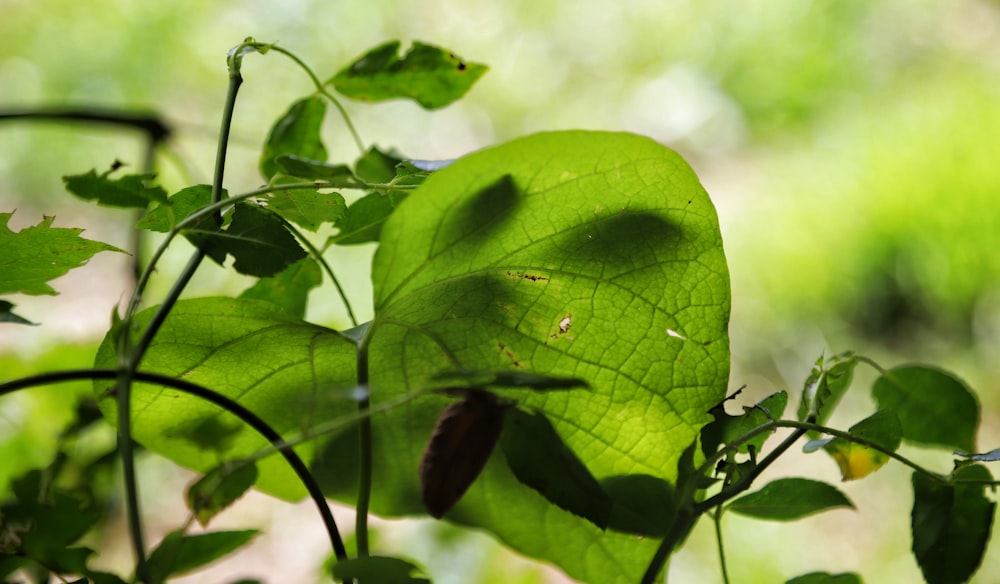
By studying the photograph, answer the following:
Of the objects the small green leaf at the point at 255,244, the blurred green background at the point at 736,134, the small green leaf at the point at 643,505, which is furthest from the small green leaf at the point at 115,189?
the blurred green background at the point at 736,134

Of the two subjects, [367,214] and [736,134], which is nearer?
[367,214]

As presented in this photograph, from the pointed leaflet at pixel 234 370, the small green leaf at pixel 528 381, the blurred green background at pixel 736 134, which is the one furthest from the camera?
the blurred green background at pixel 736 134

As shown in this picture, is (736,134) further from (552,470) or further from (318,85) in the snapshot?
(552,470)

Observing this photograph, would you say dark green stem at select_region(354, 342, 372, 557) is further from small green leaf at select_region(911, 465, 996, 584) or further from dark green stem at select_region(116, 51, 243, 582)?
small green leaf at select_region(911, 465, 996, 584)

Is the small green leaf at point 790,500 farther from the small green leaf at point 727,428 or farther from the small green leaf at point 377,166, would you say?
the small green leaf at point 377,166

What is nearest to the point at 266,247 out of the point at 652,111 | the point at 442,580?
the point at 442,580

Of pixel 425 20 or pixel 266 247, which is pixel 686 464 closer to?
pixel 266 247

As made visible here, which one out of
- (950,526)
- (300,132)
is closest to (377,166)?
(300,132)
